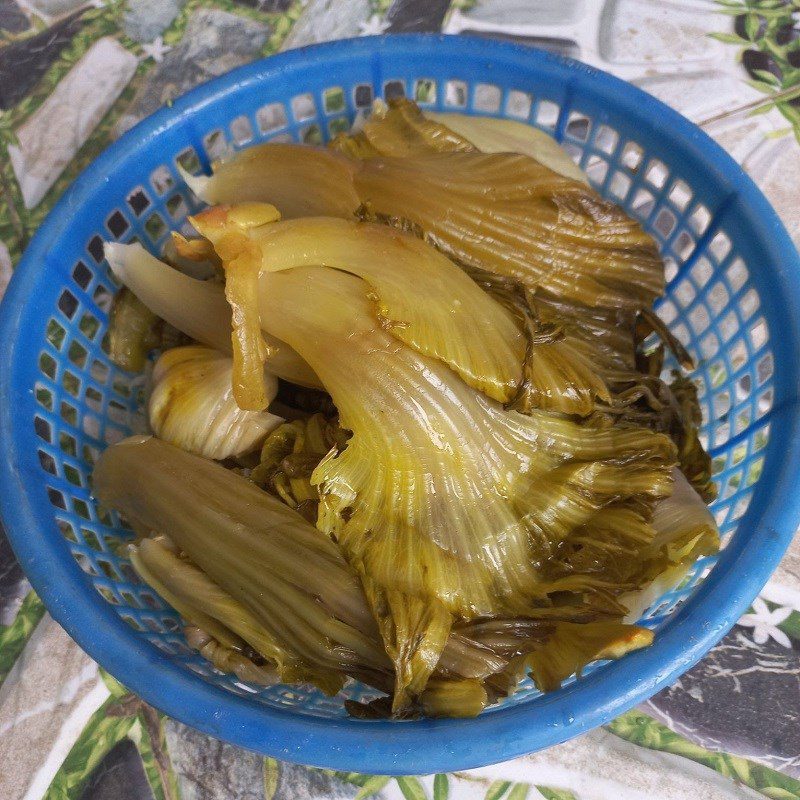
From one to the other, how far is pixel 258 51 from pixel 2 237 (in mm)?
624

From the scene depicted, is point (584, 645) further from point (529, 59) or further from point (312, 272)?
point (529, 59)

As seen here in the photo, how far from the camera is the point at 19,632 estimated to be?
1109mm

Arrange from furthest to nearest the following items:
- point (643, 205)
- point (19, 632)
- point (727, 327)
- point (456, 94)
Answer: point (456, 94)
point (643, 205)
point (727, 327)
point (19, 632)

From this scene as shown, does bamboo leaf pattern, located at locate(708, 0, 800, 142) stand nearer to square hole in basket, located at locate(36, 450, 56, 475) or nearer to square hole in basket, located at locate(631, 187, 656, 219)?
square hole in basket, located at locate(631, 187, 656, 219)

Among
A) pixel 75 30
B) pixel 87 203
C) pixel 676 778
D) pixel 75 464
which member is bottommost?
pixel 676 778

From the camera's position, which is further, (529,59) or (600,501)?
(529,59)

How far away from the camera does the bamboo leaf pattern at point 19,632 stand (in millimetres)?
1090

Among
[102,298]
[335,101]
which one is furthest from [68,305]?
[335,101]

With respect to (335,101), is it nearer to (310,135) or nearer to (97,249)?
(310,135)

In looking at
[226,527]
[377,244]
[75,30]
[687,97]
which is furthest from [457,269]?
[75,30]

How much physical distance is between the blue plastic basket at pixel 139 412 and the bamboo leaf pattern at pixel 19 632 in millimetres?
141

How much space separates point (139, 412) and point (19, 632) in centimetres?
37

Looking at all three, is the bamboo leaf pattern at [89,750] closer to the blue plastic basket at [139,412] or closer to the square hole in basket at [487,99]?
the blue plastic basket at [139,412]

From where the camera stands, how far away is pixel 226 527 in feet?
2.72
